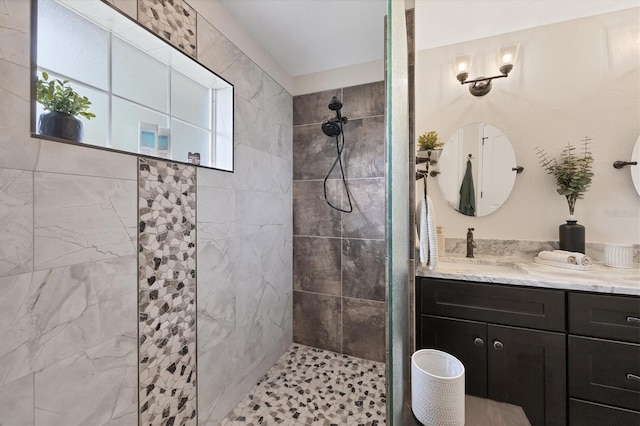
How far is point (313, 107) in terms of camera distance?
84.5 inches

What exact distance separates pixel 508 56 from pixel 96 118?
91.2 inches

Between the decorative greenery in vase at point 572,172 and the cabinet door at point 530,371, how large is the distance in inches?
34.9

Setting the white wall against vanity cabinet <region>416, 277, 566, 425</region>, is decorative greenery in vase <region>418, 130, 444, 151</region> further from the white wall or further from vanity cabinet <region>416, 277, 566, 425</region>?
vanity cabinet <region>416, 277, 566, 425</region>

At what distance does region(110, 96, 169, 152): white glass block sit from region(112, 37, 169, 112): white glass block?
38 millimetres

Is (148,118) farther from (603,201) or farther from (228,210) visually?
(603,201)

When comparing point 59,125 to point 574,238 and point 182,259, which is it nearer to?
point 182,259

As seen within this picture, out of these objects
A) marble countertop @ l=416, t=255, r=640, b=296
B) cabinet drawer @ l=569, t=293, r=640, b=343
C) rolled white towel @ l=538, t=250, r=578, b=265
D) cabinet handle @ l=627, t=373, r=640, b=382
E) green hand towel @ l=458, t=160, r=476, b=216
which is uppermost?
green hand towel @ l=458, t=160, r=476, b=216

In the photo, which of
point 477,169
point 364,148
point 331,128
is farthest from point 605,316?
point 331,128

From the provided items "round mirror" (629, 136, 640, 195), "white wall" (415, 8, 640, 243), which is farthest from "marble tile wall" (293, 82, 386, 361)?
"round mirror" (629, 136, 640, 195)

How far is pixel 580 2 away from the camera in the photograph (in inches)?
56.9

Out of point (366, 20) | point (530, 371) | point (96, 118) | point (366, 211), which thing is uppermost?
point (366, 20)

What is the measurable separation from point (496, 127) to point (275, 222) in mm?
1707

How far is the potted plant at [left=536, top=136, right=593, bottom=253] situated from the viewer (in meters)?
1.48

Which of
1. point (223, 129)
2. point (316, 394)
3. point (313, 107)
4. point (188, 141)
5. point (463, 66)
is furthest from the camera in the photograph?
point (313, 107)
